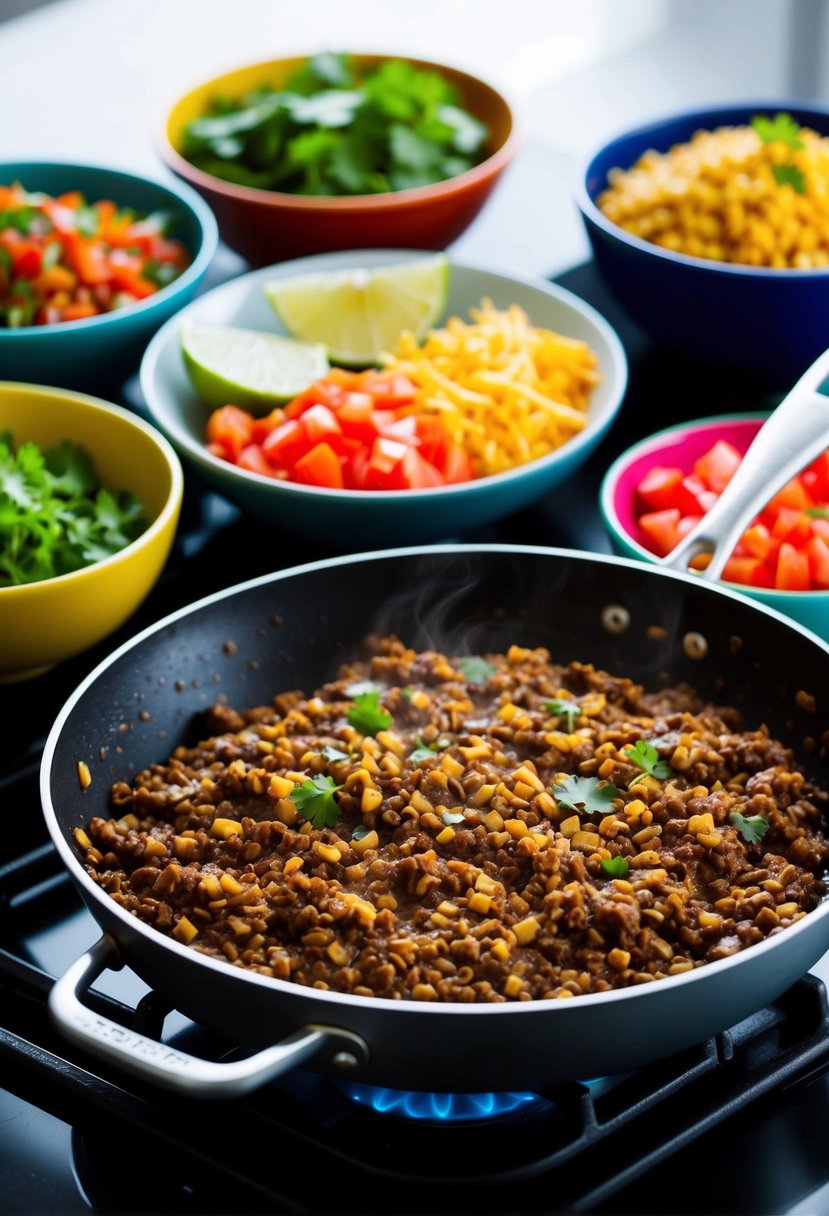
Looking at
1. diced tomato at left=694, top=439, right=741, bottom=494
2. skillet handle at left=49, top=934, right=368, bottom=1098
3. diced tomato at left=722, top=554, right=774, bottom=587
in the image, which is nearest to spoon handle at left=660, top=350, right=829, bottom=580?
diced tomato at left=722, top=554, right=774, bottom=587

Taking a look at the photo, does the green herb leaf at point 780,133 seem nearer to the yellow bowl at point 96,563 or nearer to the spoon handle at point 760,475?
the spoon handle at point 760,475

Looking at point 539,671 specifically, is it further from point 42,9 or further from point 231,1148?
point 42,9

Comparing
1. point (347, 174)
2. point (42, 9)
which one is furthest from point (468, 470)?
point (42, 9)

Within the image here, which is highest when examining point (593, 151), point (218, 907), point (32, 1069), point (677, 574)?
point (593, 151)

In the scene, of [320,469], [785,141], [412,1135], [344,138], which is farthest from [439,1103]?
[344,138]

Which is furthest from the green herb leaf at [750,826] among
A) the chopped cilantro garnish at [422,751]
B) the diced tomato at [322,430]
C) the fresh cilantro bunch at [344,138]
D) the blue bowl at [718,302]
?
the fresh cilantro bunch at [344,138]

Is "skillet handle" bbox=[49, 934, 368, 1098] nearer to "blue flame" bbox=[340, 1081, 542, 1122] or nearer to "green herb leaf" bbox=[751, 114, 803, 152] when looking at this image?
"blue flame" bbox=[340, 1081, 542, 1122]
